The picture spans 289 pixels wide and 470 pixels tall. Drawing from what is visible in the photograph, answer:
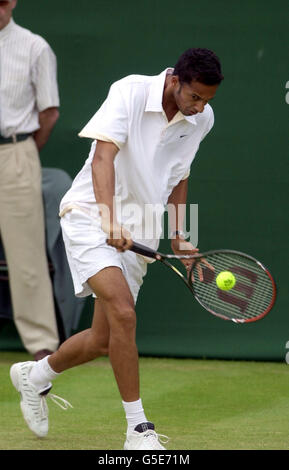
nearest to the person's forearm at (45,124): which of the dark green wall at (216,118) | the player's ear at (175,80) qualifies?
the dark green wall at (216,118)

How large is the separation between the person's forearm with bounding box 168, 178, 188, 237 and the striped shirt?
1715 millimetres

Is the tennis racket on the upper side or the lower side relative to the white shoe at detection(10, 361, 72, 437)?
upper

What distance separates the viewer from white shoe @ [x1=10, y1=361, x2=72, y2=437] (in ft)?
13.9

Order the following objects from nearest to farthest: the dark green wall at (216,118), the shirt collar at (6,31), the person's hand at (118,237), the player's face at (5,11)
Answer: the person's hand at (118,237), the player's face at (5,11), the shirt collar at (6,31), the dark green wall at (216,118)

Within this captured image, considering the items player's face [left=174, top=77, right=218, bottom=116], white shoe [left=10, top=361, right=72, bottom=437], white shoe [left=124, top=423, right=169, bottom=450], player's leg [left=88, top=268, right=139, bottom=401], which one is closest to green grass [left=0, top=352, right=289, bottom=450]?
white shoe [left=10, top=361, right=72, bottom=437]

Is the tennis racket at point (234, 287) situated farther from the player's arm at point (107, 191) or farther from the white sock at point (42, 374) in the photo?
the white sock at point (42, 374)

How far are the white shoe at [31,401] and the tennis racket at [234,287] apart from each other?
765 millimetres

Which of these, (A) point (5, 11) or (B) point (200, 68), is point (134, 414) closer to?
(B) point (200, 68)

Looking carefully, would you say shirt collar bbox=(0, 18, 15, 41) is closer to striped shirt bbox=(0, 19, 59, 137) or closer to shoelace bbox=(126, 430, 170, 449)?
striped shirt bbox=(0, 19, 59, 137)

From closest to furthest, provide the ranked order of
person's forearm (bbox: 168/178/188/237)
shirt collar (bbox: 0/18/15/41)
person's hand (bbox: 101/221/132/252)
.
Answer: person's hand (bbox: 101/221/132/252), person's forearm (bbox: 168/178/188/237), shirt collar (bbox: 0/18/15/41)

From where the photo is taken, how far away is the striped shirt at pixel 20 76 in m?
5.97

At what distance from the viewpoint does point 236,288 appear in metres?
4.18

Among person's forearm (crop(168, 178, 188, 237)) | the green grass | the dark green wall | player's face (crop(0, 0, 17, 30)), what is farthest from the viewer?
the dark green wall

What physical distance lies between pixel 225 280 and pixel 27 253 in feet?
7.07
